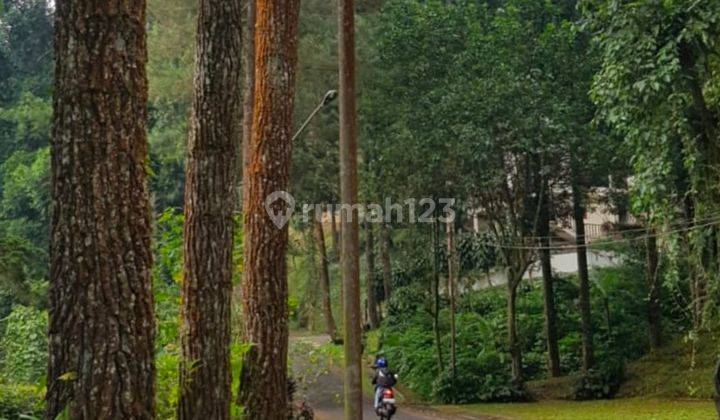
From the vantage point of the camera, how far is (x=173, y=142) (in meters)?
27.2

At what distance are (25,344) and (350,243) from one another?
35.7ft

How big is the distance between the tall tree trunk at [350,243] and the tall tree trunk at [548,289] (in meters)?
14.4

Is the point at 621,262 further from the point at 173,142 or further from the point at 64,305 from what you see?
the point at 64,305

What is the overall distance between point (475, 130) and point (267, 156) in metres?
13.7

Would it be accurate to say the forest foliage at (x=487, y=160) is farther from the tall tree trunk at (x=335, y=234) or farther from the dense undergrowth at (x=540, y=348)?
the tall tree trunk at (x=335, y=234)

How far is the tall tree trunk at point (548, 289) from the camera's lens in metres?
24.9

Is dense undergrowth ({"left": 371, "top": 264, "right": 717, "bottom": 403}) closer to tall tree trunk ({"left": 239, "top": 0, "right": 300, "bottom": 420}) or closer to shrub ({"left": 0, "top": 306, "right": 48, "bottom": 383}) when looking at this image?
shrub ({"left": 0, "top": 306, "right": 48, "bottom": 383})

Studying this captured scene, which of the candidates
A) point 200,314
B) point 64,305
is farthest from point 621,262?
point 64,305

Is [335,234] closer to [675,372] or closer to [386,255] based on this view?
[386,255]

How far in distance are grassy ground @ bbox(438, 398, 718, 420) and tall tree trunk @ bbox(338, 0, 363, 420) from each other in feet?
35.3

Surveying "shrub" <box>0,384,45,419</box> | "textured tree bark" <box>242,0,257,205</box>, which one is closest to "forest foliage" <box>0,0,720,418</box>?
"shrub" <box>0,384,45,419</box>

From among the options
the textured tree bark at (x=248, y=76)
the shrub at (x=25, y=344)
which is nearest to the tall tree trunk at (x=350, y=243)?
the textured tree bark at (x=248, y=76)

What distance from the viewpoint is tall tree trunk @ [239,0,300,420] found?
29.3 ft

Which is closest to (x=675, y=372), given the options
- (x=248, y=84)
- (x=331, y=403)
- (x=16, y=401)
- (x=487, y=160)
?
(x=487, y=160)
